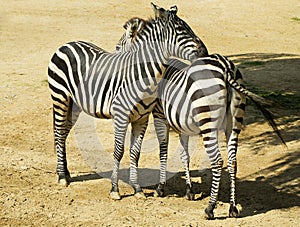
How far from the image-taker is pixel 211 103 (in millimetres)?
7500

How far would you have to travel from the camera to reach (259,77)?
1502 cm

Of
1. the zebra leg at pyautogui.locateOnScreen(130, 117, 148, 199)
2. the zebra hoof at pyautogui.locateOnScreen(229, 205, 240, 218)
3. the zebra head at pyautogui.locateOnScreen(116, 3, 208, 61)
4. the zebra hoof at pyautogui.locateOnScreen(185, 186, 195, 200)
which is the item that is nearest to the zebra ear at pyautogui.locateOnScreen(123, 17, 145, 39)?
the zebra head at pyautogui.locateOnScreen(116, 3, 208, 61)

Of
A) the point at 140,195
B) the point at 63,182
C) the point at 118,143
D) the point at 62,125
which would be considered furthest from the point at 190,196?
the point at 62,125

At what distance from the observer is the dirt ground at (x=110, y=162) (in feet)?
26.1

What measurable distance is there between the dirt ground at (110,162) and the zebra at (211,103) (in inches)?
33.7

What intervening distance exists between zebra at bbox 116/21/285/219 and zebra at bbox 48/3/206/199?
282 mm

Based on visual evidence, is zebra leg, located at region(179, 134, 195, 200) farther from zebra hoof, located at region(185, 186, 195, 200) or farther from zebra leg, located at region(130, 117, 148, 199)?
zebra leg, located at region(130, 117, 148, 199)

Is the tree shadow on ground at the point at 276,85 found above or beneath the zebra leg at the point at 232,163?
beneath

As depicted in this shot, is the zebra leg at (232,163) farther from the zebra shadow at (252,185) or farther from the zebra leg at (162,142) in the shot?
the zebra leg at (162,142)

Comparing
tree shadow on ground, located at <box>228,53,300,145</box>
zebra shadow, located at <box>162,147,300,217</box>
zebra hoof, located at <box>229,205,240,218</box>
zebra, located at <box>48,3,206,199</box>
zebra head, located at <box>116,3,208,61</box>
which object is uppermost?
zebra head, located at <box>116,3,208,61</box>

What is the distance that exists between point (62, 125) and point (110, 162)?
1.26m

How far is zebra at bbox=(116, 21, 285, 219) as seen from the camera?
24.7 ft

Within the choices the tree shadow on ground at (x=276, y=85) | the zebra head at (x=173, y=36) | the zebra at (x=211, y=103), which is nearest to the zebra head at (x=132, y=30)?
the zebra head at (x=173, y=36)

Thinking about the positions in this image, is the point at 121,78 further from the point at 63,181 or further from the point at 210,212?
the point at 210,212
